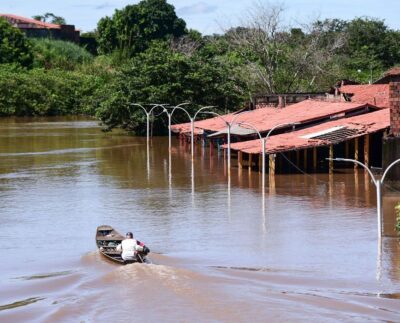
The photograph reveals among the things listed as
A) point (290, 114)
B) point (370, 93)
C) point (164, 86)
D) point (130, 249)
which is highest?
point (164, 86)

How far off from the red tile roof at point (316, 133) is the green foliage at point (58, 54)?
246 ft

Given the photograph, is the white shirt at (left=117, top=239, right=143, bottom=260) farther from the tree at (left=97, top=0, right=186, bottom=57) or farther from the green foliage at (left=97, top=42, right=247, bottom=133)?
the tree at (left=97, top=0, right=186, bottom=57)

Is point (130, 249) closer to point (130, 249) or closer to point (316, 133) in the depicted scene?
point (130, 249)

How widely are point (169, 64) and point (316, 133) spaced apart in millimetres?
27504

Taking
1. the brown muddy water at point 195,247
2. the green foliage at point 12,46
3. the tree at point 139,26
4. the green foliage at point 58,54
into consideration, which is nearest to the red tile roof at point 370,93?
the brown muddy water at point 195,247

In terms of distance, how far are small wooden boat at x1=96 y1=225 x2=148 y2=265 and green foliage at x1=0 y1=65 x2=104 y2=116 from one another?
70536 millimetres

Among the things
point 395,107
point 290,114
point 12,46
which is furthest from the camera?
point 12,46

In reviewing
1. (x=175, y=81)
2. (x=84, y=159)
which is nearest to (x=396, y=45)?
(x=175, y=81)

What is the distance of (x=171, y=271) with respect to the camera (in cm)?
2581

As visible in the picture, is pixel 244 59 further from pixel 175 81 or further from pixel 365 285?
pixel 365 285

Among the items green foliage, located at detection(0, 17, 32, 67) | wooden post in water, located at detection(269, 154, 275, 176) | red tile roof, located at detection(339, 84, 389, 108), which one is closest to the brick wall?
wooden post in water, located at detection(269, 154, 275, 176)

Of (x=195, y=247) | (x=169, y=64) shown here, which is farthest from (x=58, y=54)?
(x=195, y=247)

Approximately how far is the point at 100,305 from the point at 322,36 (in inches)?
2748

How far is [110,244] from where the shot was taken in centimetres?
3016
